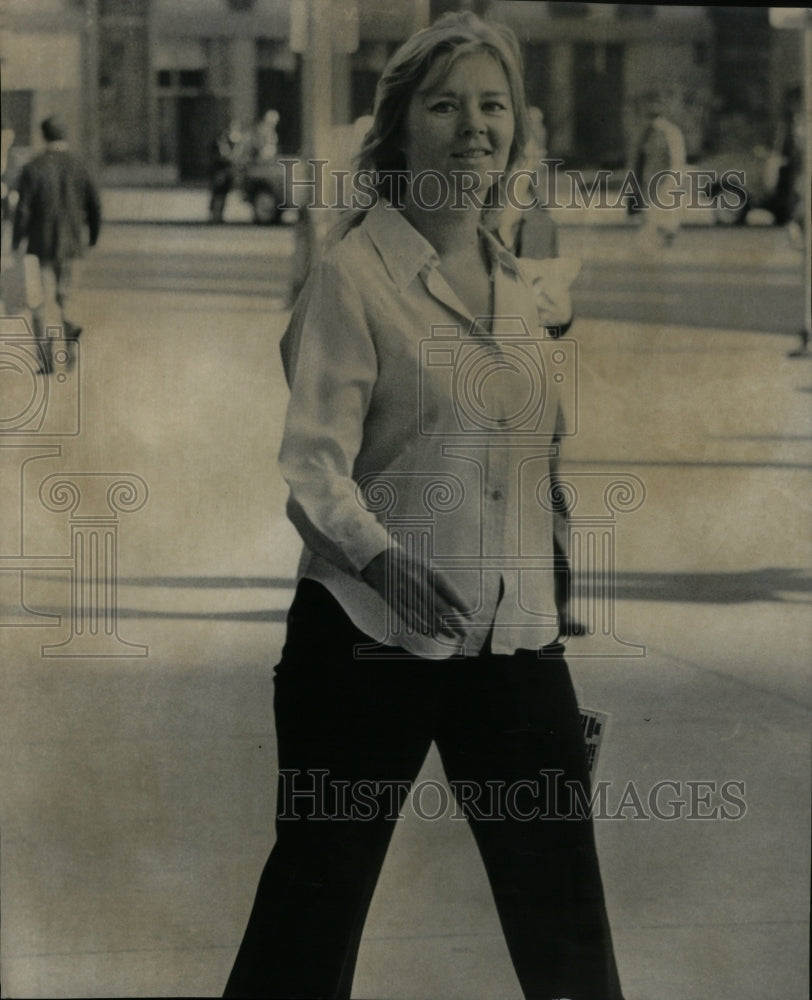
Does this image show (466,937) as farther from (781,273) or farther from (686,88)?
(686,88)

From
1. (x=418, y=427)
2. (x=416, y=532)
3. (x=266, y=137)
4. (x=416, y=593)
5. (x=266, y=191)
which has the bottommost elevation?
(x=416, y=593)

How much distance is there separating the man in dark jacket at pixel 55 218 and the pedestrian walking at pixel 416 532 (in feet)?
1.73

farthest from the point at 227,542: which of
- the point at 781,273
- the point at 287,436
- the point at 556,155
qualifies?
the point at 781,273

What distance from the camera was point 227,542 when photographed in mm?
4043

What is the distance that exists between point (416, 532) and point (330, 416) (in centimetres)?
33

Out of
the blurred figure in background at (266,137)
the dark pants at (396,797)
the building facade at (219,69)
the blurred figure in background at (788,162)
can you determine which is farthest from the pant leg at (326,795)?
the blurred figure in background at (788,162)

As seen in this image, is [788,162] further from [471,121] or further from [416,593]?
[416,593]

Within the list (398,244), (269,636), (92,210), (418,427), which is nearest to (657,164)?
(398,244)

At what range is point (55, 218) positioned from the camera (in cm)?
398

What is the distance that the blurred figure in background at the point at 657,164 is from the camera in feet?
13.2

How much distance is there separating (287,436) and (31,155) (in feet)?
2.85

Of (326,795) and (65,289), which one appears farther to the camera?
(326,795)

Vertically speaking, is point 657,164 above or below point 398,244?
above

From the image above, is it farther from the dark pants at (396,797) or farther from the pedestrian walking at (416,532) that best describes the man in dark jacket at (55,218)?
the dark pants at (396,797)
